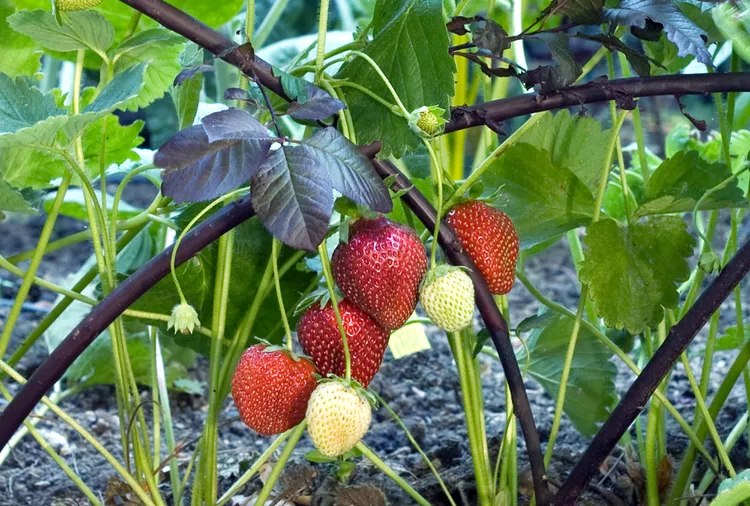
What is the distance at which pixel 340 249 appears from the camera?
24.0 inches

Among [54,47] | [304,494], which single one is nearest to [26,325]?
[304,494]

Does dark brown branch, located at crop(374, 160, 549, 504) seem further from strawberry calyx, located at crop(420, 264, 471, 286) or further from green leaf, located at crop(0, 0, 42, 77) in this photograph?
green leaf, located at crop(0, 0, 42, 77)

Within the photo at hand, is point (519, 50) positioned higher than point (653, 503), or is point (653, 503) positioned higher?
point (519, 50)

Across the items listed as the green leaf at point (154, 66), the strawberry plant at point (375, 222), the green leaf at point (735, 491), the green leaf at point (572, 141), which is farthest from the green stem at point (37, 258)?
the green leaf at point (735, 491)

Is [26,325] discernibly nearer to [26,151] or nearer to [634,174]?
[26,151]

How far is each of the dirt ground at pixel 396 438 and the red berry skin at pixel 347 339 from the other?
210 millimetres

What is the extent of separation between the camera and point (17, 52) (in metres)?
0.88

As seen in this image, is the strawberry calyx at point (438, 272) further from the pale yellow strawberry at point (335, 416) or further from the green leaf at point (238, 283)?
the green leaf at point (238, 283)

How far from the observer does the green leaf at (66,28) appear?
66 cm

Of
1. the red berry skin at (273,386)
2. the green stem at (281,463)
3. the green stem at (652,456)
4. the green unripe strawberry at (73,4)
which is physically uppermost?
the green unripe strawberry at (73,4)

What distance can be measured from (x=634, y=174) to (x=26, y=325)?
1132mm

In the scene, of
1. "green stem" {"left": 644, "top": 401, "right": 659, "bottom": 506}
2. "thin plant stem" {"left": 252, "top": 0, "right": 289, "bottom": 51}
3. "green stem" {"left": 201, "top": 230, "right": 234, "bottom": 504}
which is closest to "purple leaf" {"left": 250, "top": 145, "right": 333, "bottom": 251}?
"green stem" {"left": 201, "top": 230, "right": 234, "bottom": 504}

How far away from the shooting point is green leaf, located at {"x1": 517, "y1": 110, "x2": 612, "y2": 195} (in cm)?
85

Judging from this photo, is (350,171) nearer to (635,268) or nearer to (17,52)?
(635,268)
